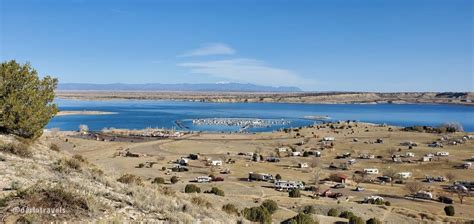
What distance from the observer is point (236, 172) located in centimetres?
5175

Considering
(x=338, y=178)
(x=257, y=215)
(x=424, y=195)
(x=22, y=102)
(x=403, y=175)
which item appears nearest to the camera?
(x=22, y=102)

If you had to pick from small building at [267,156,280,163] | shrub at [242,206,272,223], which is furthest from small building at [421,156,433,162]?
shrub at [242,206,272,223]

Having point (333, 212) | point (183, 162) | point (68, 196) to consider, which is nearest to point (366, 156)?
point (183, 162)

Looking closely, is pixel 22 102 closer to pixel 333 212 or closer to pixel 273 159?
pixel 333 212

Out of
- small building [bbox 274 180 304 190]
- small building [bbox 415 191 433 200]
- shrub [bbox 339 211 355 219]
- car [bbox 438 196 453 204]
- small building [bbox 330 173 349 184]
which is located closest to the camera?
shrub [bbox 339 211 355 219]

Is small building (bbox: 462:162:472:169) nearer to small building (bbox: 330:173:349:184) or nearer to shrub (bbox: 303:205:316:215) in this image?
small building (bbox: 330:173:349:184)

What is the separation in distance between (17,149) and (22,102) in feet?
14.1

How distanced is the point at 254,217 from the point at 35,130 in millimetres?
12008

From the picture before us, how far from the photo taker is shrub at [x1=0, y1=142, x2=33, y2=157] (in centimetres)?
1696

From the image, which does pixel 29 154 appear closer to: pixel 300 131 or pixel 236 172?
pixel 236 172

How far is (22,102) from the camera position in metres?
20.8

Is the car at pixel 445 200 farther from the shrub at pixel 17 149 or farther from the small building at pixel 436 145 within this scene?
the small building at pixel 436 145

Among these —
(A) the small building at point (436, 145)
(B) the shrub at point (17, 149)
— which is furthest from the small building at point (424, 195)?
(A) the small building at point (436, 145)

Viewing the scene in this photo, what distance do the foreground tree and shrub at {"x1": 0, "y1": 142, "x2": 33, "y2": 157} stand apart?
307 centimetres
